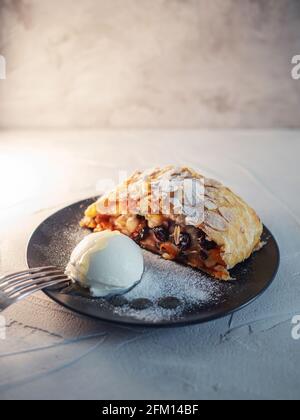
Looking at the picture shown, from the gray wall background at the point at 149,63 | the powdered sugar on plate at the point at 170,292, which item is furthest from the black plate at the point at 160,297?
the gray wall background at the point at 149,63

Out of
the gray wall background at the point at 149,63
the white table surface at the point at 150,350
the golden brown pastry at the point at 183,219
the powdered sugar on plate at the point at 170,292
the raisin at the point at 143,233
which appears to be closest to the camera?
the white table surface at the point at 150,350

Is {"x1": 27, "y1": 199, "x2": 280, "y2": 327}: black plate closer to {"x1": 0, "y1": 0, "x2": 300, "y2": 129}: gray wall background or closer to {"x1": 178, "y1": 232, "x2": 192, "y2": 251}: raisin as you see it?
{"x1": 178, "y1": 232, "x2": 192, "y2": 251}: raisin

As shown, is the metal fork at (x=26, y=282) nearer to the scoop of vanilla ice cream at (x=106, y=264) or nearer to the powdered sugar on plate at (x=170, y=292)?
the scoop of vanilla ice cream at (x=106, y=264)

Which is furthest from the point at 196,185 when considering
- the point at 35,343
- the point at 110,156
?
the point at 110,156

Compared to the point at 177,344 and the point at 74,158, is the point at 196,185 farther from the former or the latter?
the point at 74,158

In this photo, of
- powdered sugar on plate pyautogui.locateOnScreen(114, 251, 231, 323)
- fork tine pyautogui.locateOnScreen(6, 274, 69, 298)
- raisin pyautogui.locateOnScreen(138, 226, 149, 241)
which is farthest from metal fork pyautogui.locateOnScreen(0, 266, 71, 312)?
raisin pyautogui.locateOnScreen(138, 226, 149, 241)

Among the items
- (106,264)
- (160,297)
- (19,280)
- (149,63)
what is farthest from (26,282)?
(149,63)

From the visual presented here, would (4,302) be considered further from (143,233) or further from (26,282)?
(143,233)
